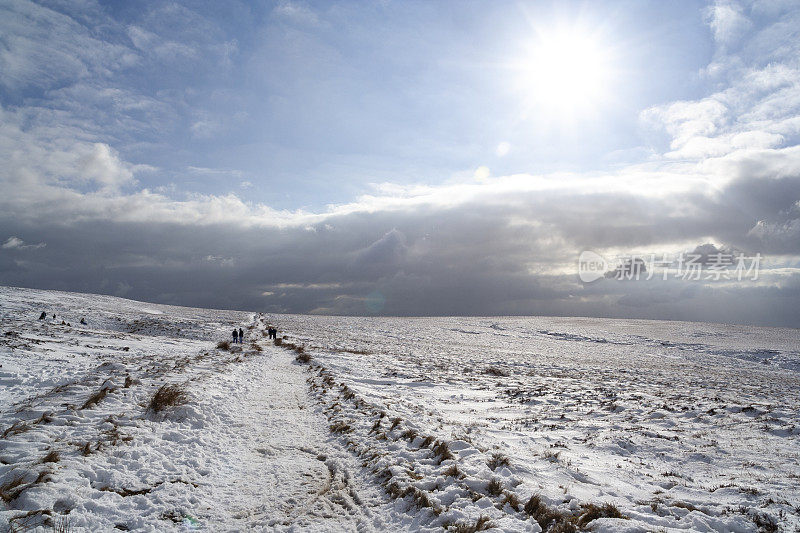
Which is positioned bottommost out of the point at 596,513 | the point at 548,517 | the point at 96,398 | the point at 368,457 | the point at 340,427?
the point at 340,427

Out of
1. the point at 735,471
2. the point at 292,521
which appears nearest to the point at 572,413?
the point at 735,471

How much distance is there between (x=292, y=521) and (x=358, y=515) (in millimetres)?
1080

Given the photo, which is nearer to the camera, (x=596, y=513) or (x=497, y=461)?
(x=596, y=513)

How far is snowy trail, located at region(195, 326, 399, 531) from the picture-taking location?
20.7ft

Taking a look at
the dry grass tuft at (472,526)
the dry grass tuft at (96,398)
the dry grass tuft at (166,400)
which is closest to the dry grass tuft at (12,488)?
the dry grass tuft at (166,400)

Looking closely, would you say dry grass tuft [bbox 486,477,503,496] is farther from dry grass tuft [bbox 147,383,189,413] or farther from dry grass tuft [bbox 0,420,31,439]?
dry grass tuft [bbox 0,420,31,439]

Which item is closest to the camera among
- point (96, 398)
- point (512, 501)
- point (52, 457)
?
point (512, 501)

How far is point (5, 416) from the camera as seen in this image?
962 cm

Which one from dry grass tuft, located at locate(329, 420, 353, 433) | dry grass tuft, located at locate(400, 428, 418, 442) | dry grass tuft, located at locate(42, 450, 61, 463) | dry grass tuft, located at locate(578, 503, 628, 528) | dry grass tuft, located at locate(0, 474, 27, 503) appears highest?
dry grass tuft, located at locate(578, 503, 628, 528)

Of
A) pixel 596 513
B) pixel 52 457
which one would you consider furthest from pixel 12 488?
pixel 596 513

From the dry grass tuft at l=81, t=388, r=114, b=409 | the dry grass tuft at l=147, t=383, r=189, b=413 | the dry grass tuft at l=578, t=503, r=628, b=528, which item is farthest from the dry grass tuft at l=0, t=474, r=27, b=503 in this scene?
the dry grass tuft at l=578, t=503, r=628, b=528

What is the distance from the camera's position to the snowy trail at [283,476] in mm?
6324

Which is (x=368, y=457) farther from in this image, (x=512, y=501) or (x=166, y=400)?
(x=166, y=400)

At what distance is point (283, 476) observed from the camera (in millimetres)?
7934
